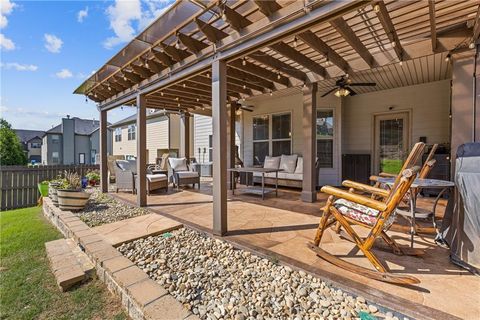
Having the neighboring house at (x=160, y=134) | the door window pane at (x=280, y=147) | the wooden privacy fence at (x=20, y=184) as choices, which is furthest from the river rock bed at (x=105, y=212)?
the neighboring house at (x=160, y=134)

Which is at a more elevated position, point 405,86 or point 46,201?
point 405,86

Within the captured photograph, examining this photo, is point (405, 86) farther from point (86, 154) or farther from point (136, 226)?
point (86, 154)

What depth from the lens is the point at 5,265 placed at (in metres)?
2.79

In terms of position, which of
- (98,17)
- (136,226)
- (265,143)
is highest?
(98,17)

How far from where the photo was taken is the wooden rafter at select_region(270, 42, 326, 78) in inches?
135

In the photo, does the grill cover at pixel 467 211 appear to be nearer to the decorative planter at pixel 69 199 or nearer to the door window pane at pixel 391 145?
the door window pane at pixel 391 145

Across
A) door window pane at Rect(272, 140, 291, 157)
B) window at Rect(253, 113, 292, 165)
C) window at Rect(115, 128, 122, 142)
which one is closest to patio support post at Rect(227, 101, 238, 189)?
window at Rect(253, 113, 292, 165)

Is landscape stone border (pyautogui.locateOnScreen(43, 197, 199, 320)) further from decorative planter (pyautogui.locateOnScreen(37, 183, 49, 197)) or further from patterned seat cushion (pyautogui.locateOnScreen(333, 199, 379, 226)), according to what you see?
decorative planter (pyautogui.locateOnScreen(37, 183, 49, 197))

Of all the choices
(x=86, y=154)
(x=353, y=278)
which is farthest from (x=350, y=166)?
(x=86, y=154)

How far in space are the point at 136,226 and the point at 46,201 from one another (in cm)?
360

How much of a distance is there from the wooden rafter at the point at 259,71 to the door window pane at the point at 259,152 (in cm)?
325

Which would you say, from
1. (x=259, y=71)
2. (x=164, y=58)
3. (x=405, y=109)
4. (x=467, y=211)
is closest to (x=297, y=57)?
(x=259, y=71)

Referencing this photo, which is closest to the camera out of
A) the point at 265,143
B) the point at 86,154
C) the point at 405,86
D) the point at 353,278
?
the point at 353,278

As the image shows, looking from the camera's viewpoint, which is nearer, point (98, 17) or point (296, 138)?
point (98, 17)
